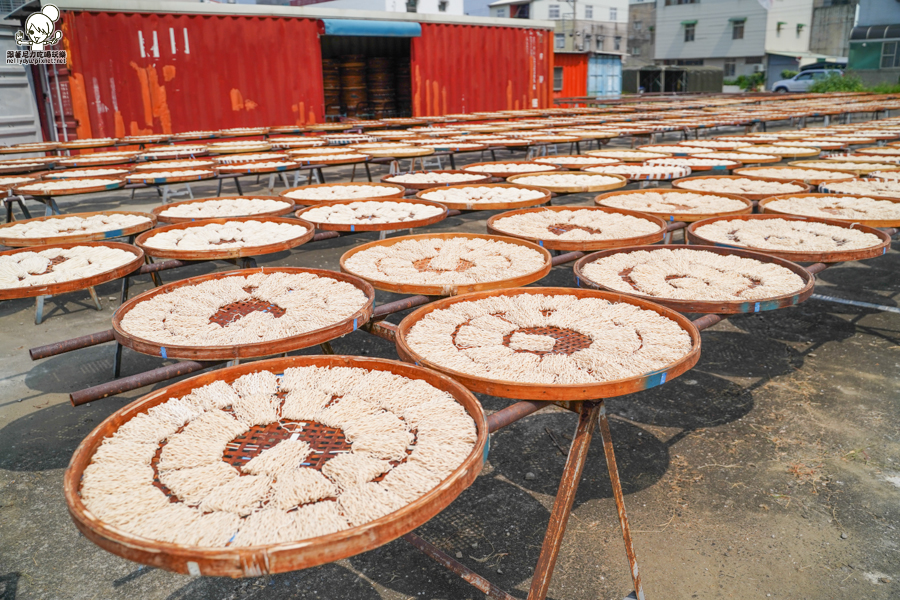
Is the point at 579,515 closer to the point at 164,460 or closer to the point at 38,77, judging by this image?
the point at 164,460

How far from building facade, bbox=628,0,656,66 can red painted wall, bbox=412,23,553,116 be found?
29.6 m

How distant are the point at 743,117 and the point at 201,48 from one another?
11301 millimetres

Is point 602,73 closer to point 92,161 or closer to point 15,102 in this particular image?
point 15,102

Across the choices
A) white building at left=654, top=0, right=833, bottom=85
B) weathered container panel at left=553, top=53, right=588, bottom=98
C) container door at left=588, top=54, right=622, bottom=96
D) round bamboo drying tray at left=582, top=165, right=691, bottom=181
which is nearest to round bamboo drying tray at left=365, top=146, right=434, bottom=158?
round bamboo drying tray at left=582, top=165, right=691, bottom=181

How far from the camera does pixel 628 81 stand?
36.0 m

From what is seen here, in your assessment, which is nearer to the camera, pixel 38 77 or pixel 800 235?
pixel 800 235

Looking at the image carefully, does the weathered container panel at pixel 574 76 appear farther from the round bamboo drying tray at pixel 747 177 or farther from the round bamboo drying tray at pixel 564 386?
the round bamboo drying tray at pixel 564 386

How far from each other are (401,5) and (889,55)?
77.4ft

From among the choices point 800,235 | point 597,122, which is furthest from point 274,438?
point 597,122

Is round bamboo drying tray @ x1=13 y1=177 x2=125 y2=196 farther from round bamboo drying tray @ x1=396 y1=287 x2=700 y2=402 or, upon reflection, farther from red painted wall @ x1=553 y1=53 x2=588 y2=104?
red painted wall @ x1=553 y1=53 x2=588 y2=104

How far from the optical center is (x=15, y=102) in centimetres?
1271

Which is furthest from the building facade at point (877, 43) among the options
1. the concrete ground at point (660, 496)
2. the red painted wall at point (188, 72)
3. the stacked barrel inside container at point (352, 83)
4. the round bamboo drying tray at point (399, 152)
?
the concrete ground at point (660, 496)

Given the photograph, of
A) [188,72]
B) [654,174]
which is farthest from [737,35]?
[654,174]

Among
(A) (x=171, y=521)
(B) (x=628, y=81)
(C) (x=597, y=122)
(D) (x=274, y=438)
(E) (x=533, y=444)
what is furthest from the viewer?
(B) (x=628, y=81)
